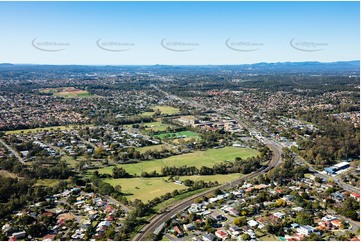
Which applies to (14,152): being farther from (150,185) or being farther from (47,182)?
(150,185)

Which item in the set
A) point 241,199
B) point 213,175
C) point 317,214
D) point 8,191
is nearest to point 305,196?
point 317,214

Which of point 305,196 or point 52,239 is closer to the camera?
point 52,239

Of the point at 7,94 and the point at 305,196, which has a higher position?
the point at 7,94

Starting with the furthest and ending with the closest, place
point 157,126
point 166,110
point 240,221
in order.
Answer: point 166,110 → point 157,126 → point 240,221

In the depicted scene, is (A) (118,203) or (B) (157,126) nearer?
(A) (118,203)

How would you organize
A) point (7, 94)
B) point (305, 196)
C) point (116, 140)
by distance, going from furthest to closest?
1. point (7, 94)
2. point (116, 140)
3. point (305, 196)

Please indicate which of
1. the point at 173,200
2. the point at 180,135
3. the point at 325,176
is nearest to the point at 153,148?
the point at 180,135

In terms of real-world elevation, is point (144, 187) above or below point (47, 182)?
below

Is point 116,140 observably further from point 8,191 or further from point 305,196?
point 305,196
